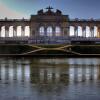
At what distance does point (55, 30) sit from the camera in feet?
424

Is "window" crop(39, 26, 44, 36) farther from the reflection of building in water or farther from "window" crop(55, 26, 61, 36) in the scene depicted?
the reflection of building in water

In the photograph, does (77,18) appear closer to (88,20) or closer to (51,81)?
(88,20)

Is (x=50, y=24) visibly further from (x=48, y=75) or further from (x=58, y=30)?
(x=48, y=75)

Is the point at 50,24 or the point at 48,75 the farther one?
the point at 50,24

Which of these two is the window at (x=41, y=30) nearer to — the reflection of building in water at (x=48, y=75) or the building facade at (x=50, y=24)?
the building facade at (x=50, y=24)

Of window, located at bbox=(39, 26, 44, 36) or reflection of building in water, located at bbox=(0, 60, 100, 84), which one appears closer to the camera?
reflection of building in water, located at bbox=(0, 60, 100, 84)

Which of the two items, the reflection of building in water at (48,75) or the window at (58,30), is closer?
the reflection of building in water at (48,75)

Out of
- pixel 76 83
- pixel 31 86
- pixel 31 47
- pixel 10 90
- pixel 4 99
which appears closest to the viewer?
pixel 4 99

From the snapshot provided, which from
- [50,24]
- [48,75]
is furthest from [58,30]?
[48,75]

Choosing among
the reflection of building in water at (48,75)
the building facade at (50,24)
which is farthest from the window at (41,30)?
the reflection of building in water at (48,75)

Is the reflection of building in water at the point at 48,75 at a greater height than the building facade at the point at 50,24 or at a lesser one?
lesser

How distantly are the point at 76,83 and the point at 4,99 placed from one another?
14.9 ft

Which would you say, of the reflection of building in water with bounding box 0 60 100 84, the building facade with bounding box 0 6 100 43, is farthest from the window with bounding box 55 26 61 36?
the reflection of building in water with bounding box 0 60 100 84

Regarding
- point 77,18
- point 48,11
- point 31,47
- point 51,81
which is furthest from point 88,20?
point 51,81
